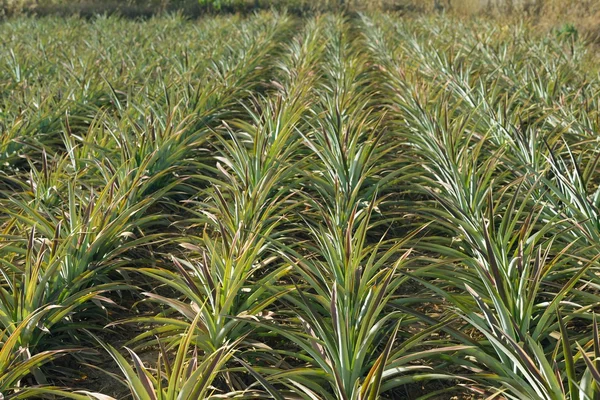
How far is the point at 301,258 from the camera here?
2.23m

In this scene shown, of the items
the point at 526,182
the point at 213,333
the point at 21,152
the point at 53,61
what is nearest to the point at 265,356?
the point at 213,333

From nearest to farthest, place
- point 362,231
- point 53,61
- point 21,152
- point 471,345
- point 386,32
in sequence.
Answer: point 471,345
point 362,231
point 21,152
point 53,61
point 386,32

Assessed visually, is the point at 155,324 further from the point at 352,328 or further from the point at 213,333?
the point at 352,328

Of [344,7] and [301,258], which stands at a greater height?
[301,258]

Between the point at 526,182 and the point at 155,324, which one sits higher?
the point at 526,182

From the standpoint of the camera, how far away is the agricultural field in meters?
1.81

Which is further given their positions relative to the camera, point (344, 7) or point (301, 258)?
point (344, 7)

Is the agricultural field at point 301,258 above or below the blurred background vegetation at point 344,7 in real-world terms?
above

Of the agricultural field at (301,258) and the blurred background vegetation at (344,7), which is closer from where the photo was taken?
the agricultural field at (301,258)

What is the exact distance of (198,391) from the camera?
1562mm

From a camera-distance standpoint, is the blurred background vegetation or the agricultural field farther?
the blurred background vegetation

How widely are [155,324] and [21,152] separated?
84.4 inches

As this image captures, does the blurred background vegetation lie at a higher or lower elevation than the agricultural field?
lower

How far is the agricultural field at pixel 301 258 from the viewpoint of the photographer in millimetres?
1810
